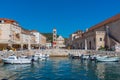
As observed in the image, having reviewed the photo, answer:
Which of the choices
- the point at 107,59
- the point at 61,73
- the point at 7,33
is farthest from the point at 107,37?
the point at 61,73

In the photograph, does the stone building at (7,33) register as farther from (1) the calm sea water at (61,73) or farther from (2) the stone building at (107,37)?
(1) the calm sea water at (61,73)

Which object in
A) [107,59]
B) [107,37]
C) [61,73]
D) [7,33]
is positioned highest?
[7,33]

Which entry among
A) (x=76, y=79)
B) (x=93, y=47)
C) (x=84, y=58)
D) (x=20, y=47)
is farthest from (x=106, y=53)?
(x=76, y=79)

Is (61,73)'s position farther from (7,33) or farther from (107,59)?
(7,33)

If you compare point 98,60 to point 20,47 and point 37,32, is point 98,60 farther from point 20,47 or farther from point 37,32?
point 37,32

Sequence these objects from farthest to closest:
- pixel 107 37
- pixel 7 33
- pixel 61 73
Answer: pixel 107 37 < pixel 7 33 < pixel 61 73

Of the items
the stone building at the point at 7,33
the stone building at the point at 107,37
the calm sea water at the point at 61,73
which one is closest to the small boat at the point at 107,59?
the calm sea water at the point at 61,73

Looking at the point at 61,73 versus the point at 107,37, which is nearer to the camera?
the point at 61,73

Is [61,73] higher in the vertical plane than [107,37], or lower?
lower

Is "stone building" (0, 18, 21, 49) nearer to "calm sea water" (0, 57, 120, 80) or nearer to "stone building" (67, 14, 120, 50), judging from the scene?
"stone building" (67, 14, 120, 50)

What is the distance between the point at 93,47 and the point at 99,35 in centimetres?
543

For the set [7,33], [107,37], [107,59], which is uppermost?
[7,33]

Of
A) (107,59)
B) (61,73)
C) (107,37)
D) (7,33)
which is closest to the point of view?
(61,73)

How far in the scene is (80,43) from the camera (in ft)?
361
